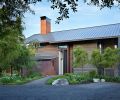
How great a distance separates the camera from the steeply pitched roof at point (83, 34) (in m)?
30.9

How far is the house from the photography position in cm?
3095

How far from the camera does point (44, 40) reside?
114 feet

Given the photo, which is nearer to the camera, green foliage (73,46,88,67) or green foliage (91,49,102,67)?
green foliage (91,49,102,67)

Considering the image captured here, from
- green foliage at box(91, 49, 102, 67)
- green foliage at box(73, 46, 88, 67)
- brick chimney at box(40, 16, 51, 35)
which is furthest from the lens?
brick chimney at box(40, 16, 51, 35)

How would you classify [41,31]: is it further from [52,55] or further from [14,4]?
[14,4]

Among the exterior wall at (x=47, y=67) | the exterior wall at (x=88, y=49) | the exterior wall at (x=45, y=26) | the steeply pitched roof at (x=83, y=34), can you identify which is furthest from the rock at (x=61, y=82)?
the exterior wall at (x=45, y=26)

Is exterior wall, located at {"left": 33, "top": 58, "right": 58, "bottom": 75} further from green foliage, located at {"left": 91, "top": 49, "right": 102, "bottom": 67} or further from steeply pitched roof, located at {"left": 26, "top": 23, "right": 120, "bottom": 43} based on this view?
green foliage, located at {"left": 91, "top": 49, "right": 102, "bottom": 67}

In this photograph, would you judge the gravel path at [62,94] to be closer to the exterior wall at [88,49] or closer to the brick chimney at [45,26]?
the exterior wall at [88,49]

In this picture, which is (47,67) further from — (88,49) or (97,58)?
Result: (97,58)

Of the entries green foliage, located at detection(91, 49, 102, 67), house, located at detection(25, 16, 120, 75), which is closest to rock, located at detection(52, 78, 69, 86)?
green foliage, located at detection(91, 49, 102, 67)

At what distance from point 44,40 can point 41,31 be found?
4.47 m

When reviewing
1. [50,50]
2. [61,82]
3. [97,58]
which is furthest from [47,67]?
[61,82]

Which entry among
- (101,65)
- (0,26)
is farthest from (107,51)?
(0,26)

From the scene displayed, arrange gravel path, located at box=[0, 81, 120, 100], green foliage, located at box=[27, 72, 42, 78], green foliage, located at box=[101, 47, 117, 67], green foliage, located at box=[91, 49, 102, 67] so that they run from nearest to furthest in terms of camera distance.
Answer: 1. gravel path, located at box=[0, 81, 120, 100]
2. green foliage, located at box=[101, 47, 117, 67]
3. green foliage, located at box=[91, 49, 102, 67]
4. green foliage, located at box=[27, 72, 42, 78]
